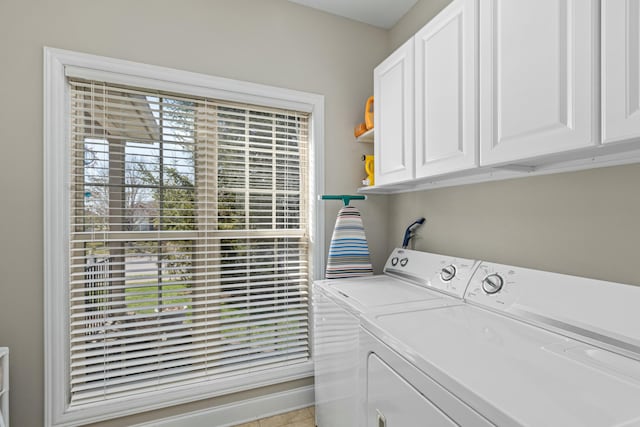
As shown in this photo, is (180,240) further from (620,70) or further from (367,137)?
(620,70)

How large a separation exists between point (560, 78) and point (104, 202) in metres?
2.06

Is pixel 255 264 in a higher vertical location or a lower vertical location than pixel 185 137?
lower

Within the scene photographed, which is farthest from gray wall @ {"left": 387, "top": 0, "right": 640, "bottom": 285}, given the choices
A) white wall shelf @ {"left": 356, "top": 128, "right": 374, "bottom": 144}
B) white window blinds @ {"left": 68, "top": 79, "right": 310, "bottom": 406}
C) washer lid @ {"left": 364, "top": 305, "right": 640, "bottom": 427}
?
white window blinds @ {"left": 68, "top": 79, "right": 310, "bottom": 406}

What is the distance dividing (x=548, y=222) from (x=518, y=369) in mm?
719

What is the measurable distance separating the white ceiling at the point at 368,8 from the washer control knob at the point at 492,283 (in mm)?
1797

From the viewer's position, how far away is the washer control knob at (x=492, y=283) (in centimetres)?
123

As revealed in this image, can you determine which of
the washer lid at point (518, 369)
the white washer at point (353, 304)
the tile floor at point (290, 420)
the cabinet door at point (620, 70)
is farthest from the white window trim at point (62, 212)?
the cabinet door at point (620, 70)

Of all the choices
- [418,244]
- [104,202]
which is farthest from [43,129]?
[418,244]

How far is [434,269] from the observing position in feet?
5.19

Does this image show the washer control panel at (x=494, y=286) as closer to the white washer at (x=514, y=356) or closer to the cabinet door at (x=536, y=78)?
the white washer at (x=514, y=356)

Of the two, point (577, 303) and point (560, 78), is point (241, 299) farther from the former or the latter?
point (560, 78)

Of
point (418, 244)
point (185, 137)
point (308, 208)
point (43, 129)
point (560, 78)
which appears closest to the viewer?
point (560, 78)

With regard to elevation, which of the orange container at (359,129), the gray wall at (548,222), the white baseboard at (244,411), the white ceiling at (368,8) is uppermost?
the white ceiling at (368,8)

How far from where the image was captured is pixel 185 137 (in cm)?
180
